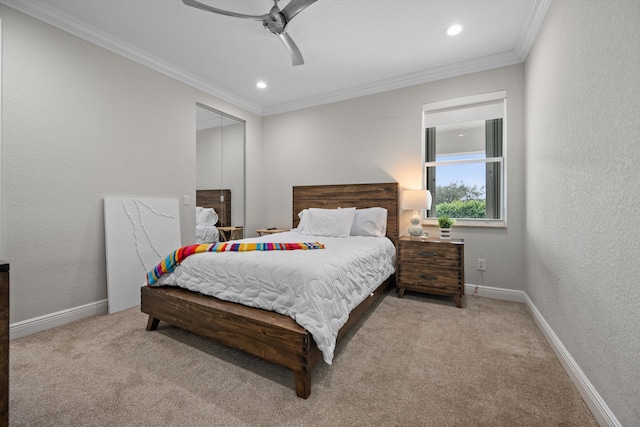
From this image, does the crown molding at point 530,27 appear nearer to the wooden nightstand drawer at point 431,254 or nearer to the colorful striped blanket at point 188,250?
the wooden nightstand drawer at point 431,254

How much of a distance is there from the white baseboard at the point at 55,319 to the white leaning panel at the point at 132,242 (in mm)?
127

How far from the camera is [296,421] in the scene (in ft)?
4.17

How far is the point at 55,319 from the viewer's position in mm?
2297

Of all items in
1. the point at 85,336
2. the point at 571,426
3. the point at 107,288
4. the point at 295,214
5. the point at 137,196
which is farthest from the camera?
the point at 295,214

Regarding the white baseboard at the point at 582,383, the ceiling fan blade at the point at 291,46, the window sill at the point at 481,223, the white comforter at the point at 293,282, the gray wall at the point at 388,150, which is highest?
the ceiling fan blade at the point at 291,46

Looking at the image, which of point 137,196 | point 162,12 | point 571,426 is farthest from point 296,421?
point 162,12

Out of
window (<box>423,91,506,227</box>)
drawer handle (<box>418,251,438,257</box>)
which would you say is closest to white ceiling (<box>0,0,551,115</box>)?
window (<box>423,91,506,227</box>)

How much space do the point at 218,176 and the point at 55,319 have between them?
224cm

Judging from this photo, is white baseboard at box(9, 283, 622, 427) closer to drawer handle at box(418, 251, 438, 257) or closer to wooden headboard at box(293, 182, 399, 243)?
drawer handle at box(418, 251, 438, 257)

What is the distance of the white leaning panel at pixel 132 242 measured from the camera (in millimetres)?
2609

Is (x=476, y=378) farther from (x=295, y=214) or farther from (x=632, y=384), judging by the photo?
(x=295, y=214)

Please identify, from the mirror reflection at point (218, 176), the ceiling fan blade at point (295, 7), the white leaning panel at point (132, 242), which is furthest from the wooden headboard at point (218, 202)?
the ceiling fan blade at point (295, 7)

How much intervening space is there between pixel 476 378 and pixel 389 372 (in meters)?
0.49

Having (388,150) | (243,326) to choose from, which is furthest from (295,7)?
(243,326)
